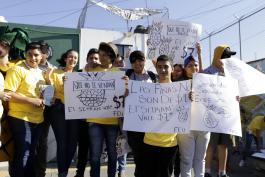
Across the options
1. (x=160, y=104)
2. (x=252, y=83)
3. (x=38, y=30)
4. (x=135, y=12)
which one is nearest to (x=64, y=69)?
(x=160, y=104)

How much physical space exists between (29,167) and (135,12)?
11.4 meters

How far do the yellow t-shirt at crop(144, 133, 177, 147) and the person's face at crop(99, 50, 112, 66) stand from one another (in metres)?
1.12

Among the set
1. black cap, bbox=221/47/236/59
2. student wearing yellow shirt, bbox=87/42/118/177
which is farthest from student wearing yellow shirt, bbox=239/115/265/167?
student wearing yellow shirt, bbox=87/42/118/177

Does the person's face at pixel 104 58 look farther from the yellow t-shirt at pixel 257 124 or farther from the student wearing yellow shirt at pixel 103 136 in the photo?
the yellow t-shirt at pixel 257 124

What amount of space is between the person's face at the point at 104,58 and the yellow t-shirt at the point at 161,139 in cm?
112

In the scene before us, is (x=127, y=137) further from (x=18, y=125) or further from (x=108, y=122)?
(x=18, y=125)

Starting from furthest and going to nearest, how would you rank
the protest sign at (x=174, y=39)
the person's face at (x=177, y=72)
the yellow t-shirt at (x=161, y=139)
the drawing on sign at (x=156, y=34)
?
1. the drawing on sign at (x=156, y=34)
2. the protest sign at (x=174, y=39)
3. the person's face at (x=177, y=72)
4. the yellow t-shirt at (x=161, y=139)

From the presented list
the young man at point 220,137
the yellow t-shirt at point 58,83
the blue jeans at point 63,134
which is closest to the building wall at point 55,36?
the yellow t-shirt at point 58,83

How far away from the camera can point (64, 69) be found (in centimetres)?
535

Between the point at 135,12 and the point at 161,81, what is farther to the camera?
the point at 135,12

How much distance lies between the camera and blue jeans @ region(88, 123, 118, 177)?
4926mm

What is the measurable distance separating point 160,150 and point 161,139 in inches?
5.1

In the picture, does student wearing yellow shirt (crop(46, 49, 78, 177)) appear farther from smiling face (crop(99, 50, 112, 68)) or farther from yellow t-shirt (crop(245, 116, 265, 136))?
yellow t-shirt (crop(245, 116, 265, 136))

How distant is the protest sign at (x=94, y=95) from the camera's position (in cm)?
501
